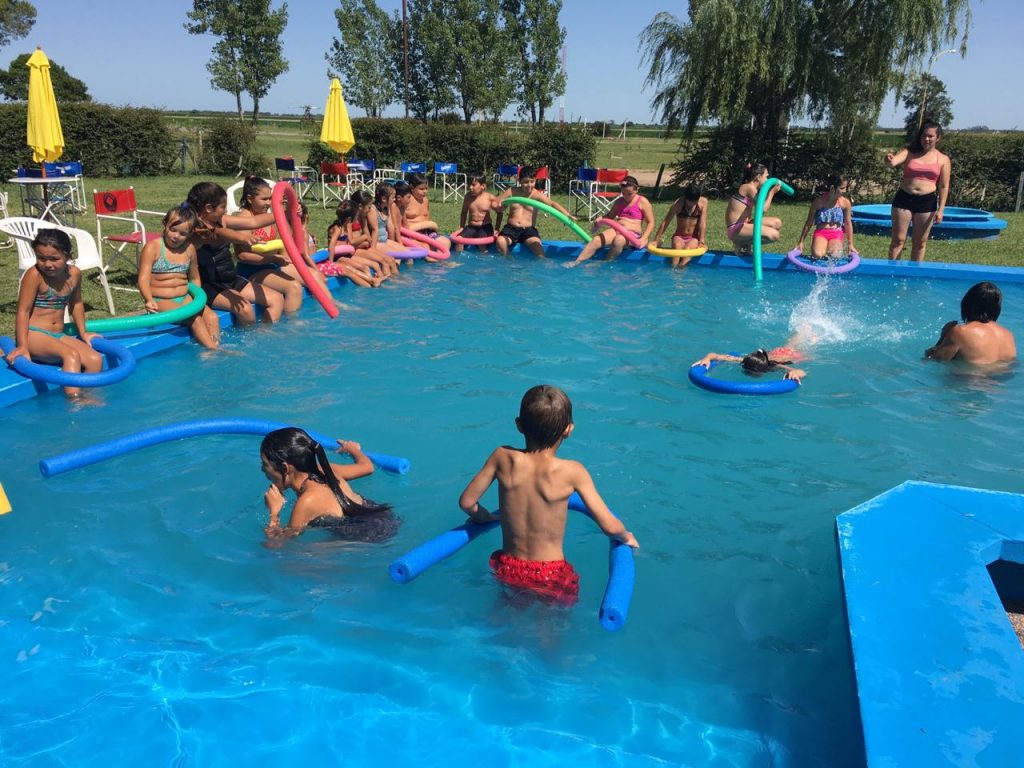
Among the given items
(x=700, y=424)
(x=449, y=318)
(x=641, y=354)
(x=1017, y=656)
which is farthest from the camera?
(x=449, y=318)

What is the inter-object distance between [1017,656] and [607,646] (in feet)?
5.31

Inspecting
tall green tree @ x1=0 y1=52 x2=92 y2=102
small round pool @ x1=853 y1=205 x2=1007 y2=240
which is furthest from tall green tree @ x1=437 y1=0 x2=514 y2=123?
small round pool @ x1=853 y1=205 x2=1007 y2=240

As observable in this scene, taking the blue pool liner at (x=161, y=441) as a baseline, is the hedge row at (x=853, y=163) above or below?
above

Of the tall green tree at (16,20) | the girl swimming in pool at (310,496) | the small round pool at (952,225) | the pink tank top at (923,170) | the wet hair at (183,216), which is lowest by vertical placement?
the girl swimming in pool at (310,496)

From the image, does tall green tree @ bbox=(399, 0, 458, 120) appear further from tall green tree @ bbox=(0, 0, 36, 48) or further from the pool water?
the pool water

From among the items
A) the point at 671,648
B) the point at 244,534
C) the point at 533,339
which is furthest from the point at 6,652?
the point at 533,339

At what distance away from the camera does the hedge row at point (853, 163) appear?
72.9ft

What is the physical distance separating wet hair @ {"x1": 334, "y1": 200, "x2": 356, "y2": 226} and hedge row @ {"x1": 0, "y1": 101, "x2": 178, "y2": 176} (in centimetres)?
1679

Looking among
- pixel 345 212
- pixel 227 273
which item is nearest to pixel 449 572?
pixel 227 273

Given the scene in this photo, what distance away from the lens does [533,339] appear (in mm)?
8586

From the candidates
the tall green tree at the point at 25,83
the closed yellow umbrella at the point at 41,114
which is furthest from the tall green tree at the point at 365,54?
the closed yellow umbrella at the point at 41,114

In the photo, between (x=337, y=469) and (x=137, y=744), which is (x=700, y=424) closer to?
(x=337, y=469)

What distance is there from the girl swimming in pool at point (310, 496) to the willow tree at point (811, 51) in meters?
19.9

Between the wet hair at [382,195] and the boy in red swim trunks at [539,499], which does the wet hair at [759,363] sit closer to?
the boy in red swim trunks at [539,499]
